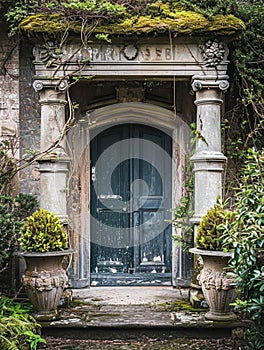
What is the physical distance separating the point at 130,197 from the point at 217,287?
255cm

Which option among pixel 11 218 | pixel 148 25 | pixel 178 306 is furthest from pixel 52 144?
pixel 178 306

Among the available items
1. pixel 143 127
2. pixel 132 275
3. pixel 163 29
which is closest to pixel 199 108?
pixel 163 29

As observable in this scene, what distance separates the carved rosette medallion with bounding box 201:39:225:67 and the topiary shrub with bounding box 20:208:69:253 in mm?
2511

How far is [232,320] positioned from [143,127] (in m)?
3.21

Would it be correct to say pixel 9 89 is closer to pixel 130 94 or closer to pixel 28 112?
pixel 28 112

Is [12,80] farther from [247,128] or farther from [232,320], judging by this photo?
[232,320]

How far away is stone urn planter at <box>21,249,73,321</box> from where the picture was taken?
223 inches

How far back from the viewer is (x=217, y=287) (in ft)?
18.4

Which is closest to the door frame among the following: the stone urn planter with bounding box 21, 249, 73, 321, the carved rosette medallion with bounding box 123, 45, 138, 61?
the carved rosette medallion with bounding box 123, 45, 138, 61

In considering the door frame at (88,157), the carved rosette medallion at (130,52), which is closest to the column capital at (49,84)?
the carved rosette medallion at (130,52)

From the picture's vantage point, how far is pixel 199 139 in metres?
6.45

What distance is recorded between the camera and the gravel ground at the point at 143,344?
543 cm

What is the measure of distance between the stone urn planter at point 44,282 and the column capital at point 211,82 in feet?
7.95

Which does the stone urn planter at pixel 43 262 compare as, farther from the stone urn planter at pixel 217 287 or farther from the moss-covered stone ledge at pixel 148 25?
the moss-covered stone ledge at pixel 148 25
